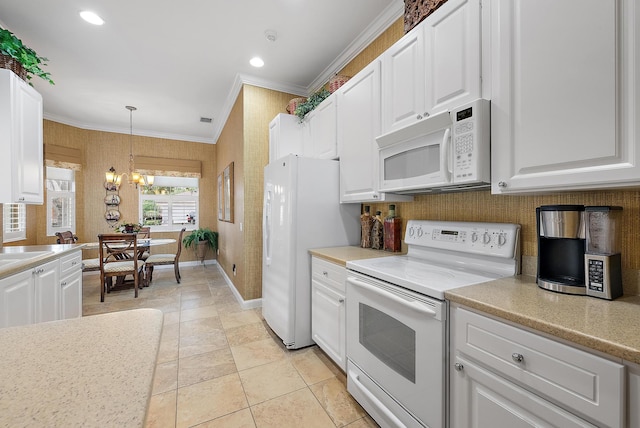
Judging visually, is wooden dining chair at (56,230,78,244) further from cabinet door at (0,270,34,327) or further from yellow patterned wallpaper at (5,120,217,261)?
cabinet door at (0,270,34,327)

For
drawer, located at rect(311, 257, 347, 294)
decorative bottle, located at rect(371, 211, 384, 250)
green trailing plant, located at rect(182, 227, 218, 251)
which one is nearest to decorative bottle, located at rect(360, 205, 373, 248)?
decorative bottle, located at rect(371, 211, 384, 250)

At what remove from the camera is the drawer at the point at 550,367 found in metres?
0.76

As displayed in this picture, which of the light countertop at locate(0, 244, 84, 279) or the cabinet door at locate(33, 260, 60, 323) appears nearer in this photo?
the light countertop at locate(0, 244, 84, 279)

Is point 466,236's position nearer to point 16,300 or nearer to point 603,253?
point 603,253

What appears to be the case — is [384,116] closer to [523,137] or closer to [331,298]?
[523,137]

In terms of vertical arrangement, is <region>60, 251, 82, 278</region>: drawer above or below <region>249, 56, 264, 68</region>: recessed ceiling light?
below

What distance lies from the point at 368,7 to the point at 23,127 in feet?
9.81

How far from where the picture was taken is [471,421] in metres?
1.10

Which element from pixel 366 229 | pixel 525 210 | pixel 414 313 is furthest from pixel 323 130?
pixel 414 313

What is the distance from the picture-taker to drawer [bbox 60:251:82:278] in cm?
245

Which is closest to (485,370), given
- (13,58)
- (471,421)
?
Result: (471,421)

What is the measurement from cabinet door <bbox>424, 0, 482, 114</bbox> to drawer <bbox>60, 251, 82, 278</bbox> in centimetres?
321

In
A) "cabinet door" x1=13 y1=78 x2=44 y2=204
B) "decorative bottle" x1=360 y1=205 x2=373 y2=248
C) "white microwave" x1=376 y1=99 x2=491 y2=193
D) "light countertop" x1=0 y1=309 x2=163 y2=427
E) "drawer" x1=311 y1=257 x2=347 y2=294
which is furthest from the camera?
"decorative bottle" x1=360 y1=205 x2=373 y2=248

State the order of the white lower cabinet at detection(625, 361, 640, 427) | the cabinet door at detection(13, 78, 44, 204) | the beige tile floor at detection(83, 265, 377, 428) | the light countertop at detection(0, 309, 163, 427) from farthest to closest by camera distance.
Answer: the cabinet door at detection(13, 78, 44, 204)
the beige tile floor at detection(83, 265, 377, 428)
the white lower cabinet at detection(625, 361, 640, 427)
the light countertop at detection(0, 309, 163, 427)
